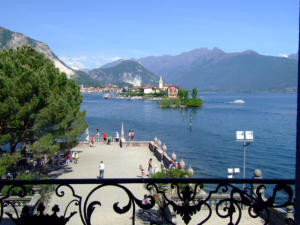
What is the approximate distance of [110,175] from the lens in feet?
65.0

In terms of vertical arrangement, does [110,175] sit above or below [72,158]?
below

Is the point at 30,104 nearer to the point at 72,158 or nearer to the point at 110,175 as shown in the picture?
the point at 110,175

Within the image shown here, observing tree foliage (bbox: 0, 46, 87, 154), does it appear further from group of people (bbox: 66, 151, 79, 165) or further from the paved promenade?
group of people (bbox: 66, 151, 79, 165)

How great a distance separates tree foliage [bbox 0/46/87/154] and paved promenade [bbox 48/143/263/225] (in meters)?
2.62

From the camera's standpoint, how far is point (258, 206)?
8.53 ft

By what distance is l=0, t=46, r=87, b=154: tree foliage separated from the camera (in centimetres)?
1462

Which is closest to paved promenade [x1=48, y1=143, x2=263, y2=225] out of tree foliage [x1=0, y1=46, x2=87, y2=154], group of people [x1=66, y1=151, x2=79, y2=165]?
group of people [x1=66, y1=151, x2=79, y2=165]

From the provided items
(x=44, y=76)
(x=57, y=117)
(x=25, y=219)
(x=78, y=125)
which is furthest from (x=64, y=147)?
(x=25, y=219)

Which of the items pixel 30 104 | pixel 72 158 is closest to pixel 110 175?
pixel 72 158

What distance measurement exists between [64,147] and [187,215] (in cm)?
1879

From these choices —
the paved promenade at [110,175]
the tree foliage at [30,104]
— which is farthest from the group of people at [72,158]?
the tree foliage at [30,104]

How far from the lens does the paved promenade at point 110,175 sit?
12211 millimetres

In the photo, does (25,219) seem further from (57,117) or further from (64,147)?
(64,147)

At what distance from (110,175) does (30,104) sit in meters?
7.16
